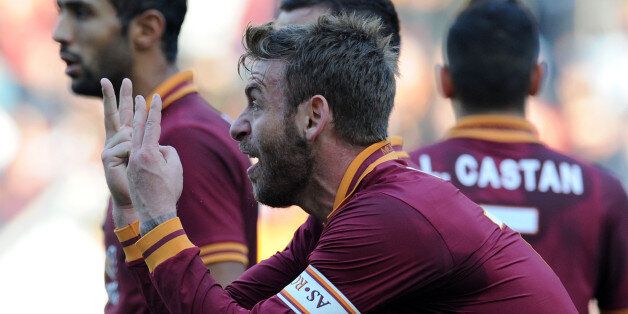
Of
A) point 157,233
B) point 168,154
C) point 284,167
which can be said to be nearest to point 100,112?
point 168,154

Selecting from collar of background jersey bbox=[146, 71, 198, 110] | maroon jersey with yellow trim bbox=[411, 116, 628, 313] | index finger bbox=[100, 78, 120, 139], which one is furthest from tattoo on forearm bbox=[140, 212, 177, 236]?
maroon jersey with yellow trim bbox=[411, 116, 628, 313]

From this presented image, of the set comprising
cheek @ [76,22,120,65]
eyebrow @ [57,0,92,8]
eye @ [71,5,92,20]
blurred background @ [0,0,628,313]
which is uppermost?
eyebrow @ [57,0,92,8]

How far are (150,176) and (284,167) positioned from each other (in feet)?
1.04

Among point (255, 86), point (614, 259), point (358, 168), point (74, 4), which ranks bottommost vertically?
point (614, 259)

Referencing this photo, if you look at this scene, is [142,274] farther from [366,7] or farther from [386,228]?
[366,7]

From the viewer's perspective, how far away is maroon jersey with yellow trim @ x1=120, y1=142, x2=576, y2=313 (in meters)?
2.67

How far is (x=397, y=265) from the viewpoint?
2.67m

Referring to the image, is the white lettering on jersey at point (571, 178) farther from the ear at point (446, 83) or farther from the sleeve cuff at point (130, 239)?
the sleeve cuff at point (130, 239)

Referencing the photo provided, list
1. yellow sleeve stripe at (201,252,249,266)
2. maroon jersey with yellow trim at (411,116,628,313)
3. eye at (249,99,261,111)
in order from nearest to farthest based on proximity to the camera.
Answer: eye at (249,99,261,111) → yellow sleeve stripe at (201,252,249,266) → maroon jersey with yellow trim at (411,116,628,313)

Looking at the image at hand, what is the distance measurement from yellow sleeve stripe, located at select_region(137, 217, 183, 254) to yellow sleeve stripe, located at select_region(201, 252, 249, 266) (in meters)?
0.91

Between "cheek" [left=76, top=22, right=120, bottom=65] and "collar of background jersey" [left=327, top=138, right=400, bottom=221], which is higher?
"cheek" [left=76, top=22, right=120, bottom=65]

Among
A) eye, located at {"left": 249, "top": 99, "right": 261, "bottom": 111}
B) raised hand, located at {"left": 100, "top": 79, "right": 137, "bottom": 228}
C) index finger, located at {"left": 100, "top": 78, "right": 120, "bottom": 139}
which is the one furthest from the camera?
index finger, located at {"left": 100, "top": 78, "right": 120, "bottom": 139}

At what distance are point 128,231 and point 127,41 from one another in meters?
1.24

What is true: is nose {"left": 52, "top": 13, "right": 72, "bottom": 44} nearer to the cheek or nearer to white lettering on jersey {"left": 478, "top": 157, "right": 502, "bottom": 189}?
the cheek
